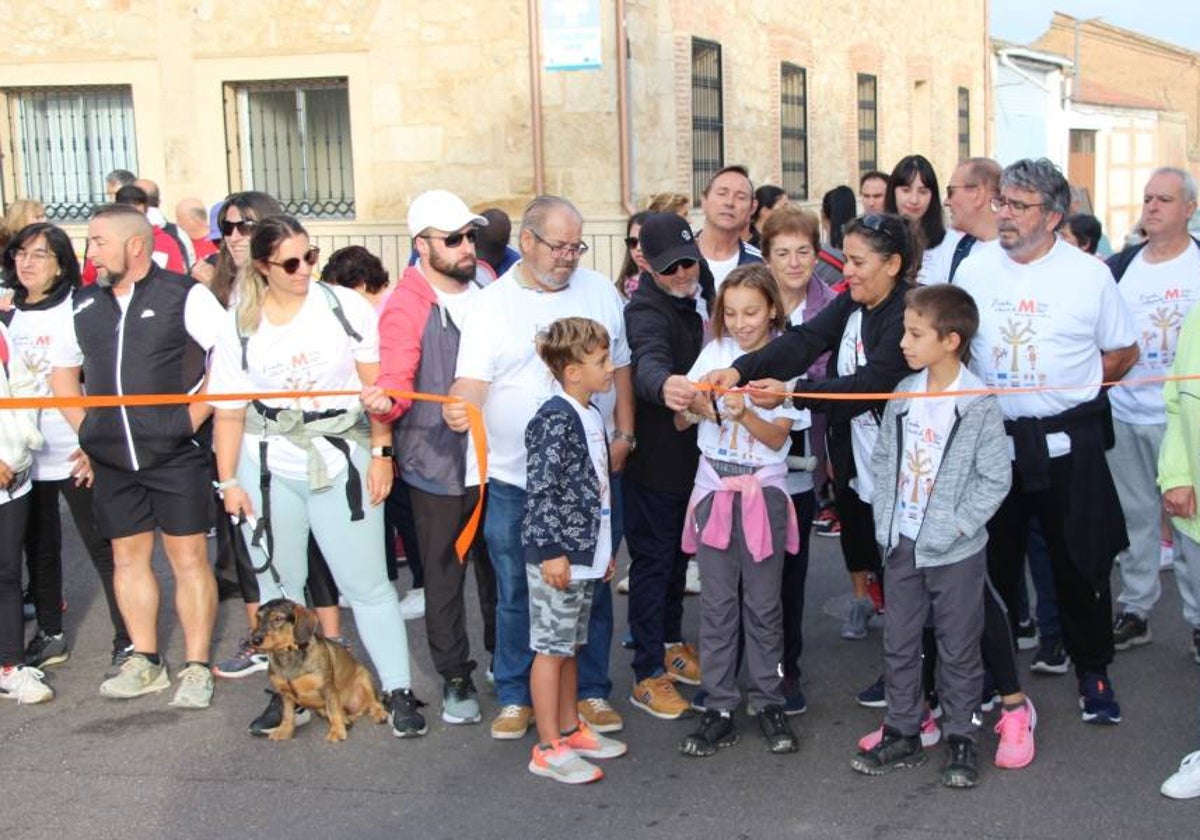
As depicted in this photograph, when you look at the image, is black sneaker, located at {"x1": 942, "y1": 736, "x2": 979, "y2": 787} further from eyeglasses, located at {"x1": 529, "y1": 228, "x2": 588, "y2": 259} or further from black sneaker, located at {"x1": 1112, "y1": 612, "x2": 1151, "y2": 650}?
eyeglasses, located at {"x1": 529, "y1": 228, "x2": 588, "y2": 259}

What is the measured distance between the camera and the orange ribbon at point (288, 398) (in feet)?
17.8

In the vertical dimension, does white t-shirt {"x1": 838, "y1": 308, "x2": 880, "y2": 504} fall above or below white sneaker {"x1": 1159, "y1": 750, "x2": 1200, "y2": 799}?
above

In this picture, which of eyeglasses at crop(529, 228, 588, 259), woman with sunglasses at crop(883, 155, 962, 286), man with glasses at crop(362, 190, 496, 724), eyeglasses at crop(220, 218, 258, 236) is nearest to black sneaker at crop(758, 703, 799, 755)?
man with glasses at crop(362, 190, 496, 724)

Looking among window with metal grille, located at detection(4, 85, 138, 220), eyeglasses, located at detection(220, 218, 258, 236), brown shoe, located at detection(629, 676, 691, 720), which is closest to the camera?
brown shoe, located at detection(629, 676, 691, 720)

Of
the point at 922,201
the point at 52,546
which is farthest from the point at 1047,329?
the point at 52,546

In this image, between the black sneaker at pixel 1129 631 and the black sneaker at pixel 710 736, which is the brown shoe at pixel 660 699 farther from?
the black sneaker at pixel 1129 631

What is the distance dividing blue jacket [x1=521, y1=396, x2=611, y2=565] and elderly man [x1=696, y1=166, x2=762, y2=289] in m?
1.48

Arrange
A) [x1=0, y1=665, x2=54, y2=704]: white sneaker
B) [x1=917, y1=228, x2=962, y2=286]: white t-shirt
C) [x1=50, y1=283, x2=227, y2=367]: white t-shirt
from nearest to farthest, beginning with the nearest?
1. [x1=50, y1=283, x2=227, y2=367]: white t-shirt
2. [x1=0, y1=665, x2=54, y2=704]: white sneaker
3. [x1=917, y1=228, x2=962, y2=286]: white t-shirt

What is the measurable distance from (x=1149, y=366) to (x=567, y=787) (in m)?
3.36

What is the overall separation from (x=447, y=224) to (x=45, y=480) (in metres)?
2.57

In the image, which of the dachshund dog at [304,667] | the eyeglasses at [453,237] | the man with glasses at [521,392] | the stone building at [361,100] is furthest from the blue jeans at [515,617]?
the stone building at [361,100]

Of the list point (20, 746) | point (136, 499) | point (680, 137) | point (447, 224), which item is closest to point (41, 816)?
point (20, 746)

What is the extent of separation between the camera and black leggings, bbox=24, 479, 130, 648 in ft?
22.5

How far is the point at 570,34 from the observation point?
46.7ft
